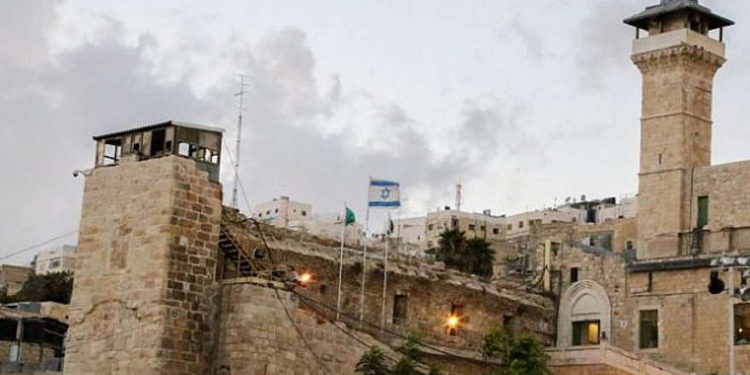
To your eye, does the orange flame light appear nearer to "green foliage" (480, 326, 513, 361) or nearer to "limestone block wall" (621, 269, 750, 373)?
"green foliage" (480, 326, 513, 361)

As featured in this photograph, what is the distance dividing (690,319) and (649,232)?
11.7 feet

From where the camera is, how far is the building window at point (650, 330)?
41750mm

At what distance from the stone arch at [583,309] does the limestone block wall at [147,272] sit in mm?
15978

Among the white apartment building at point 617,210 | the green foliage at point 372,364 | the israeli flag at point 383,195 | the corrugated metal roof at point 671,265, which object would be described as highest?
the white apartment building at point 617,210

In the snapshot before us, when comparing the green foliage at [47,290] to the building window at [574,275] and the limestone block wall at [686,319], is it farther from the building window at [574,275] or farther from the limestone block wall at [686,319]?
the limestone block wall at [686,319]

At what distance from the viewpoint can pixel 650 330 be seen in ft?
138

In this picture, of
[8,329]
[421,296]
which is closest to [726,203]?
[421,296]

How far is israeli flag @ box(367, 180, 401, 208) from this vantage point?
129 ft

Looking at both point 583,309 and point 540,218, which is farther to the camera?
point 540,218

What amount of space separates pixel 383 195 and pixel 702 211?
1019cm

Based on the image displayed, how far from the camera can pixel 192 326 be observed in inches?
1225

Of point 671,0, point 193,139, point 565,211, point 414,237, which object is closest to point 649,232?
point 671,0

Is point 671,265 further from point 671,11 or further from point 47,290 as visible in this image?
point 47,290

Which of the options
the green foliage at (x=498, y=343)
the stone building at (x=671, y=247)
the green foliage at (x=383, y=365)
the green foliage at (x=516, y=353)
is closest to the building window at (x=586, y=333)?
the stone building at (x=671, y=247)
